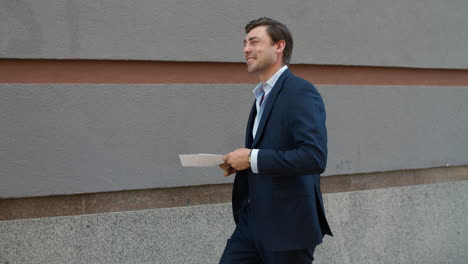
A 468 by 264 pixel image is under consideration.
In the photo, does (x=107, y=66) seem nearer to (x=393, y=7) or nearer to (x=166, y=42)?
(x=166, y=42)

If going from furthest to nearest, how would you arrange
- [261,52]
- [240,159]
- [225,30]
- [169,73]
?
[225,30]
[169,73]
[261,52]
[240,159]

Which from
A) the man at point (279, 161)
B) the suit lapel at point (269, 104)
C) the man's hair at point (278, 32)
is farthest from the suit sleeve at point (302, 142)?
the man's hair at point (278, 32)

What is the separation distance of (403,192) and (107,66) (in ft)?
10.7

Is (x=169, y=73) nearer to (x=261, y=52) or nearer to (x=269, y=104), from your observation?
(x=261, y=52)

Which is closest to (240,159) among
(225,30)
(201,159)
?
(201,159)

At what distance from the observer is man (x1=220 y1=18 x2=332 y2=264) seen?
2.67 m

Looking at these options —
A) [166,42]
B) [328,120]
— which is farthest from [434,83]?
[166,42]

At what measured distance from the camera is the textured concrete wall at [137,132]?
3.93 m

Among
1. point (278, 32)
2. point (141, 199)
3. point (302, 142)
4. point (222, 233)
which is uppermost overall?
point (278, 32)

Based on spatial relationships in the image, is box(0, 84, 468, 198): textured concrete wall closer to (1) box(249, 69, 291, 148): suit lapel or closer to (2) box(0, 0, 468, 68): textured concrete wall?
(2) box(0, 0, 468, 68): textured concrete wall

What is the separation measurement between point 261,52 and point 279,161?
2.09 ft

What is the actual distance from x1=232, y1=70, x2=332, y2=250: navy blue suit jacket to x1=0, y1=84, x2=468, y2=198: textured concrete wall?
1.63 meters

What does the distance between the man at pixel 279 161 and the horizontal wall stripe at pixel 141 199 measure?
151 centimetres

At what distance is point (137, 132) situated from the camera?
4297 mm
